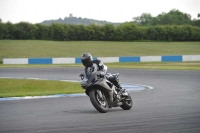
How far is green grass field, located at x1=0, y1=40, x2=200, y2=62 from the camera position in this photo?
44.7 m

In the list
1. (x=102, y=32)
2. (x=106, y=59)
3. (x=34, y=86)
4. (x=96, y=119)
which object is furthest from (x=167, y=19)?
(x=96, y=119)

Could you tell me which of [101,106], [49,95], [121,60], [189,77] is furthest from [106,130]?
[121,60]

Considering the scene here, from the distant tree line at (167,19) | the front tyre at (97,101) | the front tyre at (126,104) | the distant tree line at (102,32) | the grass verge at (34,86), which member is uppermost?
the distant tree line at (167,19)

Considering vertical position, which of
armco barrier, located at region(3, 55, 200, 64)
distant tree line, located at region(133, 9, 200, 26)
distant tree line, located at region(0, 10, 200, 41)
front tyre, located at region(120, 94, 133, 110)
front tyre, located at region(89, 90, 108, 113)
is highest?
distant tree line, located at region(133, 9, 200, 26)

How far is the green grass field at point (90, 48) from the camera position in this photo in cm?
4469

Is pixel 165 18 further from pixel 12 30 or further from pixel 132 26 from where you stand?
pixel 12 30

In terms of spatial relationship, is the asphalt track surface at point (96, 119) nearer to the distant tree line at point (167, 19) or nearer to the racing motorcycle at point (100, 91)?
the racing motorcycle at point (100, 91)

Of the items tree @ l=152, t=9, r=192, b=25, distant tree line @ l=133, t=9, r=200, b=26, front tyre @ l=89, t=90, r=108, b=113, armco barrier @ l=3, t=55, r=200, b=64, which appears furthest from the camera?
tree @ l=152, t=9, r=192, b=25

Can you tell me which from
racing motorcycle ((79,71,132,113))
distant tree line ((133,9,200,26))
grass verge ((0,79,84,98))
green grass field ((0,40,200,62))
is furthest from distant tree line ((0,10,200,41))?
distant tree line ((133,9,200,26))

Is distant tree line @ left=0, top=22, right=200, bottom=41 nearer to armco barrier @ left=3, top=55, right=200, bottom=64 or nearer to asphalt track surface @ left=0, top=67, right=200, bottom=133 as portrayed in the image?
armco barrier @ left=3, top=55, right=200, bottom=64

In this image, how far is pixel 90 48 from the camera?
49188mm

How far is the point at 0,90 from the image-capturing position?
17.9 m

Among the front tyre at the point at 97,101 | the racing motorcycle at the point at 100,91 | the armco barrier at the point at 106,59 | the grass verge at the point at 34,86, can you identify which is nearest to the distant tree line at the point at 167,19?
the armco barrier at the point at 106,59

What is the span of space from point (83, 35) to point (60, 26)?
2976mm
